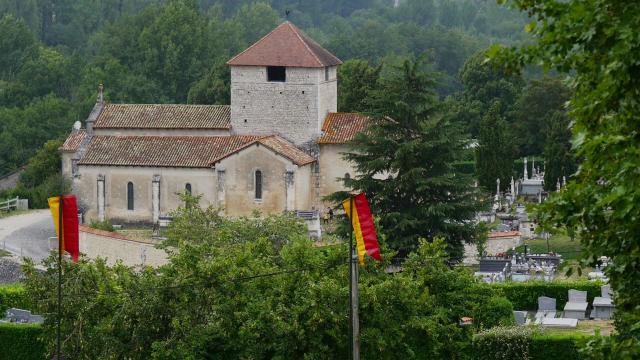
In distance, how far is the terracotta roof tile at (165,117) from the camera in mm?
62156

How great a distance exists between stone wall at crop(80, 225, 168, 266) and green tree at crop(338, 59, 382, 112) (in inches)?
624

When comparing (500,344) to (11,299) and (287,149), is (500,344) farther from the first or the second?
(287,149)

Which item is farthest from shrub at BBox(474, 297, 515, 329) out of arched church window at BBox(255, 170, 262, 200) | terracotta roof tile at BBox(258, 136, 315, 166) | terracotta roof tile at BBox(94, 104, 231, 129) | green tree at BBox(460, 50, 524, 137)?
green tree at BBox(460, 50, 524, 137)

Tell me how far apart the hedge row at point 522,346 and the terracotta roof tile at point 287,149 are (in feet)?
82.8

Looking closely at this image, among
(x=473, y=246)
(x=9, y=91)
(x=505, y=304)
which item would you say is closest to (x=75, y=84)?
(x=9, y=91)

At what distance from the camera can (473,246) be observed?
5375 cm

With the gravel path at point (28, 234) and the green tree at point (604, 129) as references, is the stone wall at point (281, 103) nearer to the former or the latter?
the gravel path at point (28, 234)

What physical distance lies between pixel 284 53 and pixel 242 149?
432 cm

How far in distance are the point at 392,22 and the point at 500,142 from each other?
360 ft

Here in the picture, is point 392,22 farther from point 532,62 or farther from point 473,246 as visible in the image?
point 532,62

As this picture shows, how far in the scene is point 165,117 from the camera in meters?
62.8

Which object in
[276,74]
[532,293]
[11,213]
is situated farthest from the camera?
[11,213]

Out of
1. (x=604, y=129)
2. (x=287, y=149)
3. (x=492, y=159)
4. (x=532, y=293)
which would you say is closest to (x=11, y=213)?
(x=287, y=149)

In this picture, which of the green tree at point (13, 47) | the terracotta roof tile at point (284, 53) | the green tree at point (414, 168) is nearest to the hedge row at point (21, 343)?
the green tree at point (414, 168)
